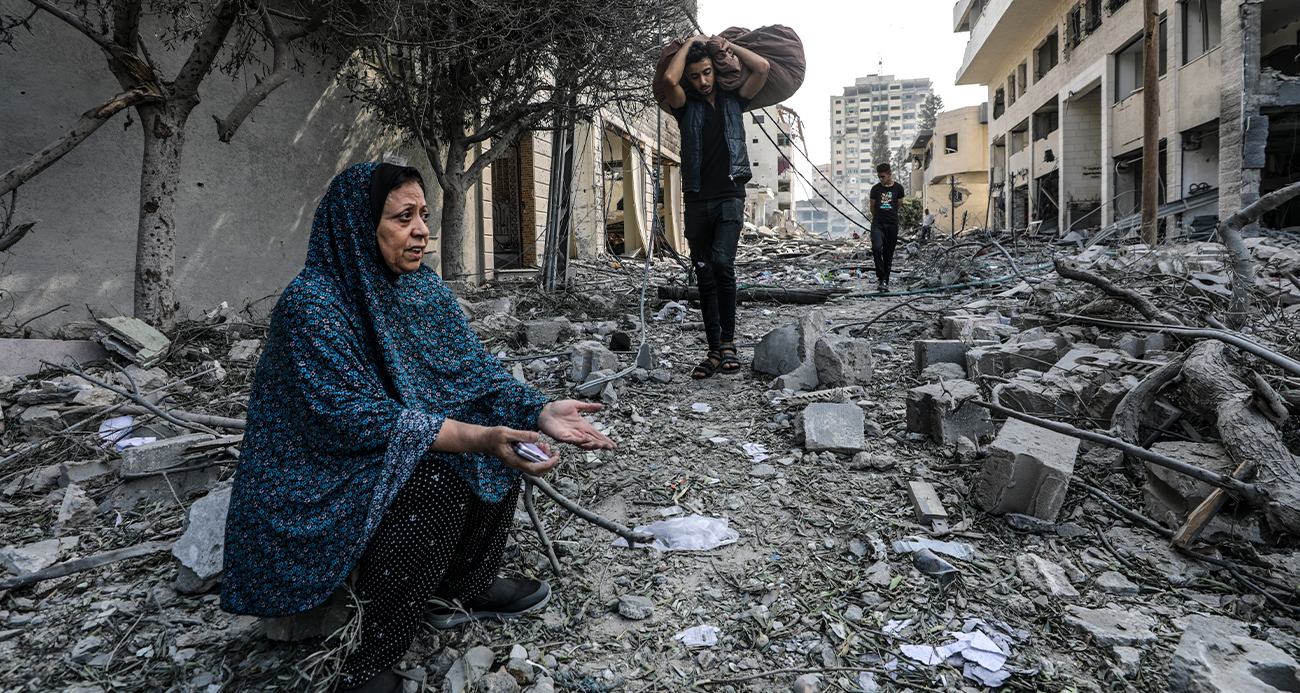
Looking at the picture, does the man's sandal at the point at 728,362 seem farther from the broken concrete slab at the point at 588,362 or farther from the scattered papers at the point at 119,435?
the scattered papers at the point at 119,435

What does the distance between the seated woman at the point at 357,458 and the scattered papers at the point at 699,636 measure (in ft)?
1.92

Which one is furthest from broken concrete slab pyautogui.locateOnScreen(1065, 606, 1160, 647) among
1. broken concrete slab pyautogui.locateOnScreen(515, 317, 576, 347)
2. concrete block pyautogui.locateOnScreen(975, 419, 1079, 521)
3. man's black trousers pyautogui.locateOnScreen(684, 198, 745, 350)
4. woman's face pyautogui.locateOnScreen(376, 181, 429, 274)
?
broken concrete slab pyautogui.locateOnScreen(515, 317, 576, 347)

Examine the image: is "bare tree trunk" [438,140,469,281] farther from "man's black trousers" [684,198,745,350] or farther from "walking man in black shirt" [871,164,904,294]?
"walking man in black shirt" [871,164,904,294]

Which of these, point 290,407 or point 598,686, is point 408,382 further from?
point 598,686

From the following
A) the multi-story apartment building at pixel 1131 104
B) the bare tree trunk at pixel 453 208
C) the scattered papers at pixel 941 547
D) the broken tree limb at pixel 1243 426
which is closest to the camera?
the broken tree limb at pixel 1243 426

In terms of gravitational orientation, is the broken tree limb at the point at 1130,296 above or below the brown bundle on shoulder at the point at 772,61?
below

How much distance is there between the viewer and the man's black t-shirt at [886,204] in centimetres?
862

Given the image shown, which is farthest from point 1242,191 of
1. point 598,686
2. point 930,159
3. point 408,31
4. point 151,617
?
point 930,159

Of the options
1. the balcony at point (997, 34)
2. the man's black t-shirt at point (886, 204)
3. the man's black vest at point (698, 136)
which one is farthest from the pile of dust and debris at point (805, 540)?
the balcony at point (997, 34)

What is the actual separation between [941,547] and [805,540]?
0.42m

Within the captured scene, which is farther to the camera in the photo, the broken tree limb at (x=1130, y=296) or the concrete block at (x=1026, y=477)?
the broken tree limb at (x=1130, y=296)

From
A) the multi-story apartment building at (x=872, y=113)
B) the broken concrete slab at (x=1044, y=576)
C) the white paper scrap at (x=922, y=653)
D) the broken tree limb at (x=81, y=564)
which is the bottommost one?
the white paper scrap at (x=922, y=653)

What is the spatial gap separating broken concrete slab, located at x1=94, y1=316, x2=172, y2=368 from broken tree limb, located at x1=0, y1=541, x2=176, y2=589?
2.55 meters

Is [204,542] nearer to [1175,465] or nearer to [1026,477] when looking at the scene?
[1026,477]
